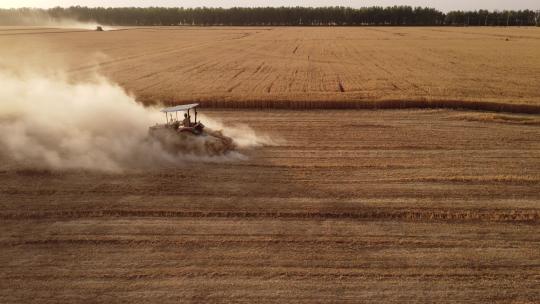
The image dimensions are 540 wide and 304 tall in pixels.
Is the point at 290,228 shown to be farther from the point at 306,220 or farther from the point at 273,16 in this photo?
the point at 273,16

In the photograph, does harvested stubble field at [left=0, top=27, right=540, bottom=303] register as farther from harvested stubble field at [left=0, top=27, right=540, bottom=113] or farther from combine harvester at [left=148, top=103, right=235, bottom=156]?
harvested stubble field at [left=0, top=27, right=540, bottom=113]

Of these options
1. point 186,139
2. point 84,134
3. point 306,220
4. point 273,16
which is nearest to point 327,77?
point 186,139

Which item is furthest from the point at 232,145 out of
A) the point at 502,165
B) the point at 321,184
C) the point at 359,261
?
the point at 502,165

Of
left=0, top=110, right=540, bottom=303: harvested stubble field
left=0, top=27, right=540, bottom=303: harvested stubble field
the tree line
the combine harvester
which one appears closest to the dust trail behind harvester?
the combine harvester

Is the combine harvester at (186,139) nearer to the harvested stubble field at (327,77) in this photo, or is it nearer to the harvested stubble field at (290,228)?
the harvested stubble field at (290,228)

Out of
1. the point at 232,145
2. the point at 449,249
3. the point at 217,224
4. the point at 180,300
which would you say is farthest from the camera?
the point at 232,145

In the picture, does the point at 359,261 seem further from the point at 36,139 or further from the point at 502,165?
the point at 36,139

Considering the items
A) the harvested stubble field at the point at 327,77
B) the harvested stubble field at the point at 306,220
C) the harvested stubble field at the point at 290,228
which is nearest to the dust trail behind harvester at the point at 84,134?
the harvested stubble field at the point at 306,220
